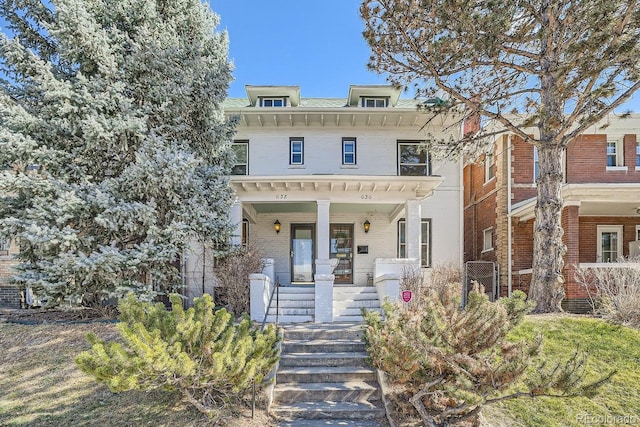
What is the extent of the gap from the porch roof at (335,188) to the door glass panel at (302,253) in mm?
2955

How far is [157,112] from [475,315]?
7.53 metres

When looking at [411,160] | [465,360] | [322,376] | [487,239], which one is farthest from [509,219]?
[465,360]

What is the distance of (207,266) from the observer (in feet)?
38.5

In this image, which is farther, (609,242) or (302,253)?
(302,253)

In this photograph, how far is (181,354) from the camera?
4.07 metres

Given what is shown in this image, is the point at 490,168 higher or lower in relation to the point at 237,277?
higher

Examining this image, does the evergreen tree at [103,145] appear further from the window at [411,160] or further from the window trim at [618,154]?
the window trim at [618,154]

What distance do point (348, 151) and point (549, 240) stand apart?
6.91 m

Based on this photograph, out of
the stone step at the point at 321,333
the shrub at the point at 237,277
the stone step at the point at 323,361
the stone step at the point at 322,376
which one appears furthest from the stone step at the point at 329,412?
the shrub at the point at 237,277

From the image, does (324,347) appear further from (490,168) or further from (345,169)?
(490,168)

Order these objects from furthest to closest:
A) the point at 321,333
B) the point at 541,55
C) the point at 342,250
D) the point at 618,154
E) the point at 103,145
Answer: the point at 342,250 → the point at 618,154 → the point at 541,55 → the point at 103,145 → the point at 321,333

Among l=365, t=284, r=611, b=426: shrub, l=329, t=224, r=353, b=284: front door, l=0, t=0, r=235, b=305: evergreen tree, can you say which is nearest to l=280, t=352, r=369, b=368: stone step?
l=365, t=284, r=611, b=426: shrub

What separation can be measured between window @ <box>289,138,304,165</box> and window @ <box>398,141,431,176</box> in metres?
3.40

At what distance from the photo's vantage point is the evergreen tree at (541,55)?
7777mm
